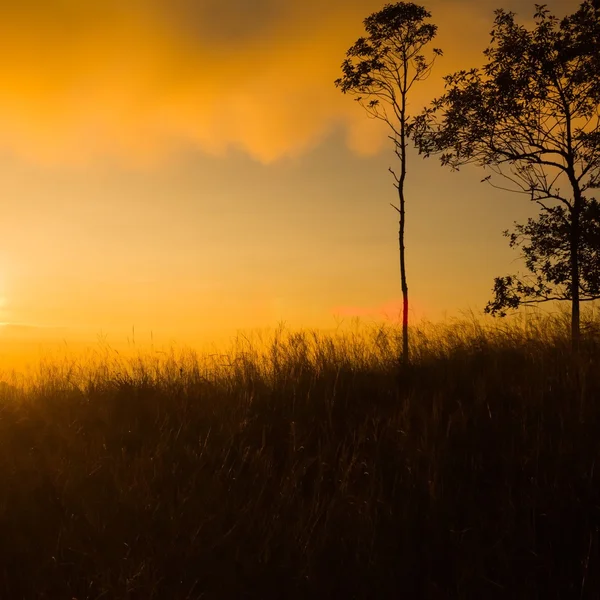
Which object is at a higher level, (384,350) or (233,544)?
(384,350)

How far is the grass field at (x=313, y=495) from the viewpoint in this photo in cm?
366

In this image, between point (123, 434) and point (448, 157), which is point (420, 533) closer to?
point (123, 434)

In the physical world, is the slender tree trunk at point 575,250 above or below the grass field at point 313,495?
above

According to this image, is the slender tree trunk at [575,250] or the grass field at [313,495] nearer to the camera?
the grass field at [313,495]

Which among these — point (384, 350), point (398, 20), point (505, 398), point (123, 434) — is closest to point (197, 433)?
point (123, 434)

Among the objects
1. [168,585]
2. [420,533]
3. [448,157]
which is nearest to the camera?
[168,585]

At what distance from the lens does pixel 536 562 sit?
12.5 feet

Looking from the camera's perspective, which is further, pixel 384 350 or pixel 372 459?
pixel 384 350

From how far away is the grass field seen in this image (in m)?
3.66

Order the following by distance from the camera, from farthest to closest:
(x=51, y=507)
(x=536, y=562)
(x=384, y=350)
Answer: (x=384, y=350), (x=51, y=507), (x=536, y=562)

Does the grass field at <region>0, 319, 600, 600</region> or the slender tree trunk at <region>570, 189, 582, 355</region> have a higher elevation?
the slender tree trunk at <region>570, 189, 582, 355</region>

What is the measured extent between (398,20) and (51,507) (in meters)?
10.3

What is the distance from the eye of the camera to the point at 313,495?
14.2 feet

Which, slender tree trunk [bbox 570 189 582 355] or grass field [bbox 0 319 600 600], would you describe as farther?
slender tree trunk [bbox 570 189 582 355]
